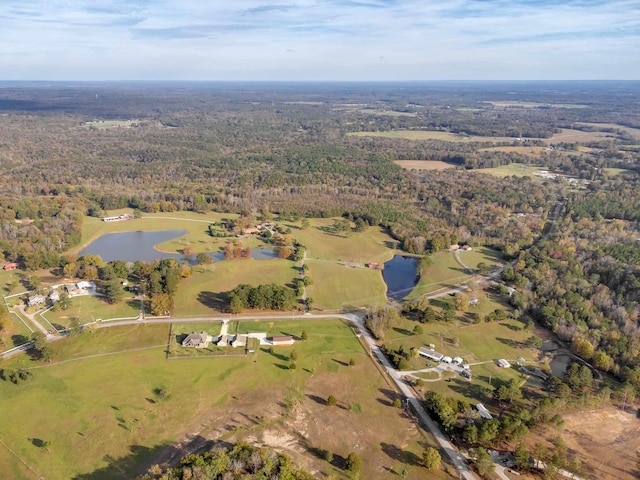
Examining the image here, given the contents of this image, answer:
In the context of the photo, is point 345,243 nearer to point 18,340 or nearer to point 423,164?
point 18,340

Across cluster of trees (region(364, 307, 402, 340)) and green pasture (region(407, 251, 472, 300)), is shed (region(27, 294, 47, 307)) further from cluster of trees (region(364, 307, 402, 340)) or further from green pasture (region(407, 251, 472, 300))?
green pasture (region(407, 251, 472, 300))

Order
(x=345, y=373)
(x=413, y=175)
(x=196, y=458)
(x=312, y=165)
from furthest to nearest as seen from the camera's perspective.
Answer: (x=312, y=165)
(x=413, y=175)
(x=345, y=373)
(x=196, y=458)

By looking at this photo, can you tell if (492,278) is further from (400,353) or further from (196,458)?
(196,458)

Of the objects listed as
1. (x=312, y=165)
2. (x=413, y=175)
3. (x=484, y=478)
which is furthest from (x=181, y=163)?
(x=484, y=478)

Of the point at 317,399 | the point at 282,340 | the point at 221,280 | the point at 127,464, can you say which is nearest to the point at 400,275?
the point at 282,340

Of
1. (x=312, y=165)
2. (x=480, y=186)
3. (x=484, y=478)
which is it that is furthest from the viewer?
(x=312, y=165)

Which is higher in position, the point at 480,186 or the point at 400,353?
the point at 480,186

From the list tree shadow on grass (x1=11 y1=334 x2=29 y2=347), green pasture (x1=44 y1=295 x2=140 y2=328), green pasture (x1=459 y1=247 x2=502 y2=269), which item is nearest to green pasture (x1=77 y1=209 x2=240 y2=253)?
green pasture (x1=44 y1=295 x2=140 y2=328)

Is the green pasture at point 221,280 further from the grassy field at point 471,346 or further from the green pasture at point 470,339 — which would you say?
the grassy field at point 471,346
